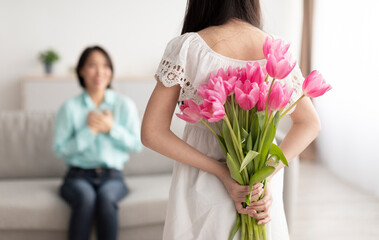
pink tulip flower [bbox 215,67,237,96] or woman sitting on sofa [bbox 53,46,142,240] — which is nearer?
pink tulip flower [bbox 215,67,237,96]

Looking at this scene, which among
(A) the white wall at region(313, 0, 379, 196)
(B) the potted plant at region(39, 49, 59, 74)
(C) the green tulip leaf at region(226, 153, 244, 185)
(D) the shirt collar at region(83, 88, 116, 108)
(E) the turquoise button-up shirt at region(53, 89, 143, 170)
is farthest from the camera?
(B) the potted plant at region(39, 49, 59, 74)

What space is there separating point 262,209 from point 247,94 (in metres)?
0.31

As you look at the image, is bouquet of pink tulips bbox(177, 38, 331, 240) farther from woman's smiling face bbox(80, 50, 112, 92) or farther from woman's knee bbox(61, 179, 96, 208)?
woman's smiling face bbox(80, 50, 112, 92)

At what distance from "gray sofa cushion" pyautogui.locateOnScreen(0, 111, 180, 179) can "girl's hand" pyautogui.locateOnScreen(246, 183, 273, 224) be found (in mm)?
1734

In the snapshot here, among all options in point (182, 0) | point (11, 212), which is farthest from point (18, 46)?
point (11, 212)

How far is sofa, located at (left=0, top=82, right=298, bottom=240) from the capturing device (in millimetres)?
2375

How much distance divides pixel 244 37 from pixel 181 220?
503mm

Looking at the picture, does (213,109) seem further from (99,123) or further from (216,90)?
(99,123)

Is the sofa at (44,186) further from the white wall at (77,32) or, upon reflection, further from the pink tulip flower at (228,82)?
the white wall at (77,32)

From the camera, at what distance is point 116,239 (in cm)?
236

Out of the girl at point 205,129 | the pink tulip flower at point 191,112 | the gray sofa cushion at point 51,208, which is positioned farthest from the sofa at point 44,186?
the pink tulip flower at point 191,112

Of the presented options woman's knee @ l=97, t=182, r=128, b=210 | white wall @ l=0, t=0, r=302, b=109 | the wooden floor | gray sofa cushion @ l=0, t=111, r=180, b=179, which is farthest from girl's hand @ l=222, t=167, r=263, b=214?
white wall @ l=0, t=0, r=302, b=109

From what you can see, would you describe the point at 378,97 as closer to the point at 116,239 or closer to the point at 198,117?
the point at 116,239

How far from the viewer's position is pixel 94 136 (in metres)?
2.64
